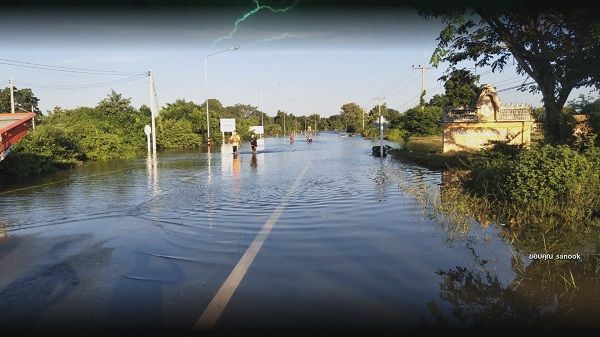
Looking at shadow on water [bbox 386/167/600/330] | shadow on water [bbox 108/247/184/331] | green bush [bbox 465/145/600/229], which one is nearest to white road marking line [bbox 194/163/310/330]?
shadow on water [bbox 108/247/184/331]

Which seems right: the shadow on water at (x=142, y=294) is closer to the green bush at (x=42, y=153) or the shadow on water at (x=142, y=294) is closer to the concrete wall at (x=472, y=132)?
the green bush at (x=42, y=153)

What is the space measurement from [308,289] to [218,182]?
11.0 meters

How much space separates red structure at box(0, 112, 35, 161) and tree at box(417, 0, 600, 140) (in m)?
11.7

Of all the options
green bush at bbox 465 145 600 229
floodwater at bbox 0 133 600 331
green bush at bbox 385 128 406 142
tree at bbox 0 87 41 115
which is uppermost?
tree at bbox 0 87 41 115

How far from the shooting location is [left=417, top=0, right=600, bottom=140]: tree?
1141 centimetres

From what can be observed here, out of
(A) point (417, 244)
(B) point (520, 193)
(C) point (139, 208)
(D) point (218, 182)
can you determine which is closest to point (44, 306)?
(A) point (417, 244)

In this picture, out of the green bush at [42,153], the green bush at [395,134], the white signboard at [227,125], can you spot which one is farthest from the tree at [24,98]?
the green bush at [42,153]

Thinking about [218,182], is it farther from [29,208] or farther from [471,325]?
[471,325]

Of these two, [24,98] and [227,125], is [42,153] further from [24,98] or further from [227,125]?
[24,98]

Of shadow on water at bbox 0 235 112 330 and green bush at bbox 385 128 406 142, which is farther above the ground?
green bush at bbox 385 128 406 142

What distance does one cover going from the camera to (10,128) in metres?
14.4

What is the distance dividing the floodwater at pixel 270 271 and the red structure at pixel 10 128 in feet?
13.8

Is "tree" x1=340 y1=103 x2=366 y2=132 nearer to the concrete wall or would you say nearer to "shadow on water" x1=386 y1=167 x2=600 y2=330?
the concrete wall

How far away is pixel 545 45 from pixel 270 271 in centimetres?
1082
